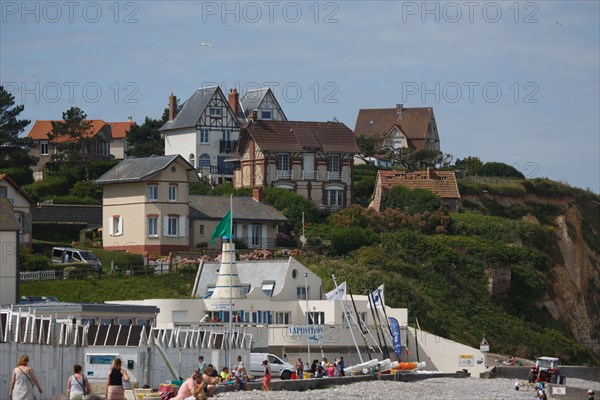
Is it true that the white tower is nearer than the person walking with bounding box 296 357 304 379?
No

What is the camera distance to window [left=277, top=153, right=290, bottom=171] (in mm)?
85688

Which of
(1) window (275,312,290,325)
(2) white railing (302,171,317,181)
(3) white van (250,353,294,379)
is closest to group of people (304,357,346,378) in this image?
(3) white van (250,353,294,379)

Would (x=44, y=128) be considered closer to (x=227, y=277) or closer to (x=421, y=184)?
(x=421, y=184)

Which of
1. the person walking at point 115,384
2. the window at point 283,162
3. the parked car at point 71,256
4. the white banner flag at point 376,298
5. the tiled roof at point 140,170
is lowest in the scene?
the person walking at point 115,384

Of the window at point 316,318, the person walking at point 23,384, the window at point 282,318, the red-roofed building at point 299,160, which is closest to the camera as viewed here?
the person walking at point 23,384

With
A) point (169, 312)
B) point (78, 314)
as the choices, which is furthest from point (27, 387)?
point (169, 312)

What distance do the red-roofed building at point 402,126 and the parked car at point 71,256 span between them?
167 feet

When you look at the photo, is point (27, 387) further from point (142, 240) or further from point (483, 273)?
point (483, 273)

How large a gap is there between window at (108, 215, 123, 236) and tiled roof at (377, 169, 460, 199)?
2011 centimetres

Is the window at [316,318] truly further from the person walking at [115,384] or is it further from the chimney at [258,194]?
the person walking at [115,384]

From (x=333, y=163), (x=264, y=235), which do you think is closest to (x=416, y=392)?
(x=264, y=235)

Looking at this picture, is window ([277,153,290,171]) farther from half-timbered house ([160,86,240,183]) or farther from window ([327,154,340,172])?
half-timbered house ([160,86,240,183])

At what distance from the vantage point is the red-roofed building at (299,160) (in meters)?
85.6

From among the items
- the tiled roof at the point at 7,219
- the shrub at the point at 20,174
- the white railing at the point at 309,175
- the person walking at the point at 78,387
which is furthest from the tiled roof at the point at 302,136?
the person walking at the point at 78,387
